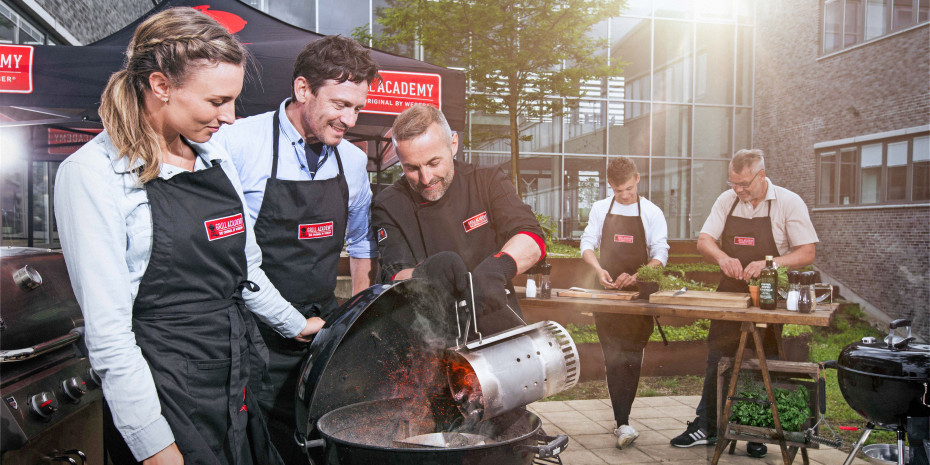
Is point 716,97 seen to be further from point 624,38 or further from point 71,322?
point 71,322

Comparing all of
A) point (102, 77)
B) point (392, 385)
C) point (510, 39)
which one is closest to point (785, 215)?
point (392, 385)

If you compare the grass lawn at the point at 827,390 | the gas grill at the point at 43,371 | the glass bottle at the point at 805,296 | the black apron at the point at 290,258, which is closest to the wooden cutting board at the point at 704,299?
the glass bottle at the point at 805,296

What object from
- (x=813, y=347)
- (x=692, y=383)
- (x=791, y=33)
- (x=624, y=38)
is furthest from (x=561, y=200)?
(x=692, y=383)

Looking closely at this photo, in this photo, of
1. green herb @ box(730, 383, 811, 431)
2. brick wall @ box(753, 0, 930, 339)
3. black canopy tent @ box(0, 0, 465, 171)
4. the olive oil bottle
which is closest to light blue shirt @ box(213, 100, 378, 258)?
black canopy tent @ box(0, 0, 465, 171)

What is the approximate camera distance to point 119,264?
1.19 m

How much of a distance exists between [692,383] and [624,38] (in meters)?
11.3

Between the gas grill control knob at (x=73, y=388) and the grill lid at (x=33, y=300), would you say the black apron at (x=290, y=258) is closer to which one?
the gas grill control knob at (x=73, y=388)

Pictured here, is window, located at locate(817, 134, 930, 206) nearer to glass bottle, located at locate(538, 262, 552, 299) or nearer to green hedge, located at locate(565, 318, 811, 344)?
green hedge, located at locate(565, 318, 811, 344)

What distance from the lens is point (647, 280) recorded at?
3750mm

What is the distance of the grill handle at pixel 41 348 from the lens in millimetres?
1511

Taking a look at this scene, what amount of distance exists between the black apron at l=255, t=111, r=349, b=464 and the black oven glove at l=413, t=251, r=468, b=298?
1.59 ft

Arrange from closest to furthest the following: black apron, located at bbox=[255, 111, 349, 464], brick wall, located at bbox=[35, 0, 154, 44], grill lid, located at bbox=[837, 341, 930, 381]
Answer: black apron, located at bbox=[255, 111, 349, 464]
grill lid, located at bbox=[837, 341, 930, 381]
brick wall, located at bbox=[35, 0, 154, 44]

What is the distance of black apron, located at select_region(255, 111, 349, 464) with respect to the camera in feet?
6.03

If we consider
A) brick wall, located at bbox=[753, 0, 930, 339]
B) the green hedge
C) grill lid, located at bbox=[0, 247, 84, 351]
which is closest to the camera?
grill lid, located at bbox=[0, 247, 84, 351]
